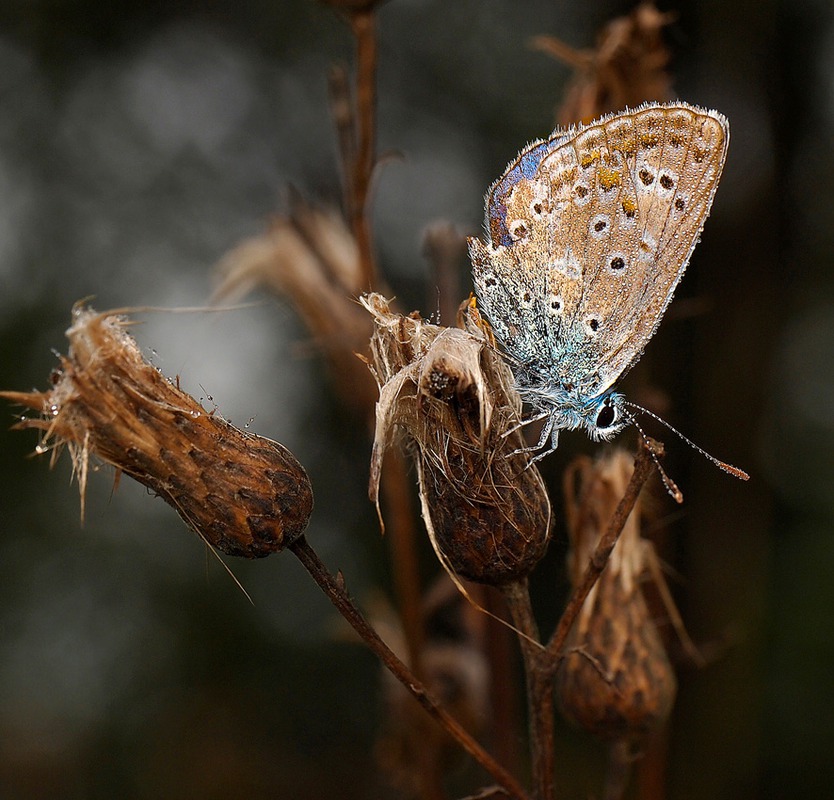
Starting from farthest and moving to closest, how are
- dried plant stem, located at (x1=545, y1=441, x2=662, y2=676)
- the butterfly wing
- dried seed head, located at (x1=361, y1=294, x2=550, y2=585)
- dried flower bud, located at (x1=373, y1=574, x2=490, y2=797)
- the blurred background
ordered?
the blurred background
dried flower bud, located at (x1=373, y1=574, x2=490, y2=797)
the butterfly wing
dried seed head, located at (x1=361, y1=294, x2=550, y2=585)
dried plant stem, located at (x1=545, y1=441, x2=662, y2=676)

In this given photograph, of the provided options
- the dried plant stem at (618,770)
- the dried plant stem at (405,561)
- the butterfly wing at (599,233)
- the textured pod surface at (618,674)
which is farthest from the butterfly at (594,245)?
the dried plant stem at (618,770)

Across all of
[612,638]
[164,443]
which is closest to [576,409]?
[612,638]

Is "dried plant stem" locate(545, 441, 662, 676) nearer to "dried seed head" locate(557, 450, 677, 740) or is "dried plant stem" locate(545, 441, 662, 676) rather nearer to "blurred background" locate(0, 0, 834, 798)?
"dried seed head" locate(557, 450, 677, 740)

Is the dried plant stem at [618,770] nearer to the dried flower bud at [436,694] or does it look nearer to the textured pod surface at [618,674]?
the textured pod surface at [618,674]

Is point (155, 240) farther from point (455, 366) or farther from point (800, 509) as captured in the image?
point (455, 366)

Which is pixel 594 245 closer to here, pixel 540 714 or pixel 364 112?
pixel 364 112

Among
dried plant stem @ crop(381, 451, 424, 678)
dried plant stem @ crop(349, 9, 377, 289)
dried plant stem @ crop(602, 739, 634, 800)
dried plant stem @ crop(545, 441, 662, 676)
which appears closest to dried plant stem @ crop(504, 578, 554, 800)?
dried plant stem @ crop(545, 441, 662, 676)
